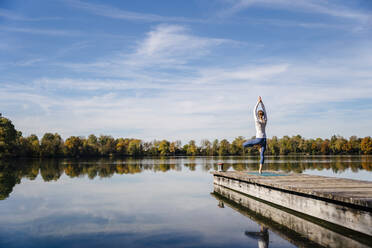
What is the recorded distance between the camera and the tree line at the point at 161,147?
85.6m

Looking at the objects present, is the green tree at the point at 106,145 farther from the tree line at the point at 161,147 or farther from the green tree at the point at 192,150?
the green tree at the point at 192,150

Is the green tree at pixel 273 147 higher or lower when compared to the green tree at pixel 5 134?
lower

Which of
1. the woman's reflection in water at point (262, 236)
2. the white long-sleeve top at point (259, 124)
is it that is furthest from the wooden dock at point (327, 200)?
the white long-sleeve top at point (259, 124)

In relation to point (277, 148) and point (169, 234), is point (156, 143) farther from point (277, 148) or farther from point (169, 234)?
point (169, 234)

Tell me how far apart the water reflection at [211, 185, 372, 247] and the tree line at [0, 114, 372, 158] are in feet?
269

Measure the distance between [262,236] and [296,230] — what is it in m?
0.99

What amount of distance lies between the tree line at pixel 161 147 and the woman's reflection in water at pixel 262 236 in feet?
274

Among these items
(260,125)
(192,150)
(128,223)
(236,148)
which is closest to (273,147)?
(236,148)

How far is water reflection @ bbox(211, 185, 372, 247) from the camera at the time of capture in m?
6.09

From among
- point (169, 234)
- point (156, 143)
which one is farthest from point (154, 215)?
point (156, 143)

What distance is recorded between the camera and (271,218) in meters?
8.55

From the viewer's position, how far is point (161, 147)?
11931cm

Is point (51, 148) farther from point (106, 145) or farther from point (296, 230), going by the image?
point (296, 230)

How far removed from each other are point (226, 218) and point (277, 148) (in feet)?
347
